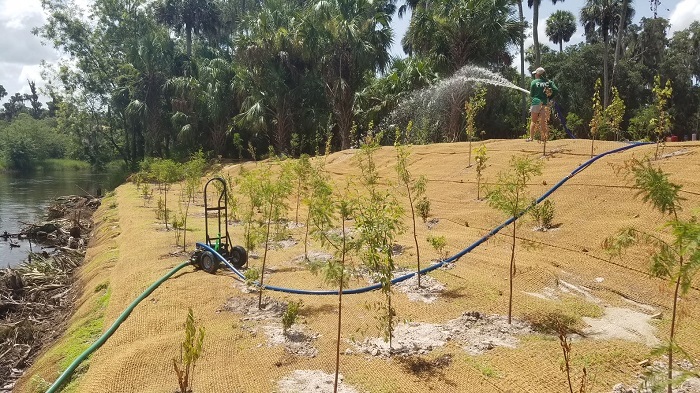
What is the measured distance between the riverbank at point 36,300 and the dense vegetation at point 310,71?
6.80 meters

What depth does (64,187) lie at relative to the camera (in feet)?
106

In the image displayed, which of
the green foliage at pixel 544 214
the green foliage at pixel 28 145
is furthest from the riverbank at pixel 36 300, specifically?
the green foliage at pixel 28 145

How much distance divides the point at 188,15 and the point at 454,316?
40620mm

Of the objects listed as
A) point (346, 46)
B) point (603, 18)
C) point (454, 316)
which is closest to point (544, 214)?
point (454, 316)

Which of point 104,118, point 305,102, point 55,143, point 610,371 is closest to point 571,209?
point 610,371

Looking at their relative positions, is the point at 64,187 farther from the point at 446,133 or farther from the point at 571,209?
the point at 571,209

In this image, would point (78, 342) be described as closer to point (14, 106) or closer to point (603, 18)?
point (603, 18)

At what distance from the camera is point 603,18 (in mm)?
29797

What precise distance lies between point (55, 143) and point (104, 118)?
19.5 m

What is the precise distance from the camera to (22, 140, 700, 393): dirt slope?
3883mm

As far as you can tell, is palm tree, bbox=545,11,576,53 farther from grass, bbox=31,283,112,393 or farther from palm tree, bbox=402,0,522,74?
grass, bbox=31,283,112,393

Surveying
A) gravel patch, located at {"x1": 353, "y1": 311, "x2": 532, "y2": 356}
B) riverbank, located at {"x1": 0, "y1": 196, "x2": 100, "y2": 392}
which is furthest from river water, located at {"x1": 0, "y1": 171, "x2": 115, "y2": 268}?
gravel patch, located at {"x1": 353, "y1": 311, "x2": 532, "y2": 356}

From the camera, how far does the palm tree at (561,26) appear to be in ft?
130

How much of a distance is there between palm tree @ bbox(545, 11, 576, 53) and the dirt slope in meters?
35.5
